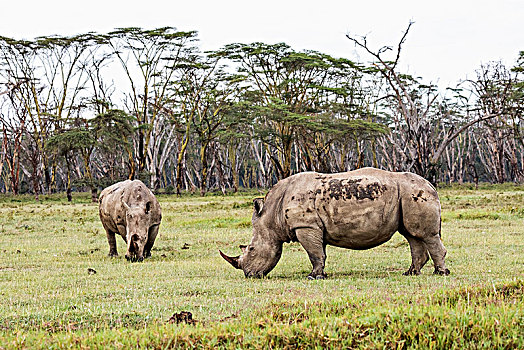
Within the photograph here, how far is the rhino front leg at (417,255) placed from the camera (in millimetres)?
9938

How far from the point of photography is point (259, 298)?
7660 millimetres

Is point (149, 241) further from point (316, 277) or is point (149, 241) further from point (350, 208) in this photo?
point (350, 208)

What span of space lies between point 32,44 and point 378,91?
96.2 feet

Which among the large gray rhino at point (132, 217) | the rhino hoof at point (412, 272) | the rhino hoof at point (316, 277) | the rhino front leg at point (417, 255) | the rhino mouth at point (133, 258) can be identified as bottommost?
the rhino hoof at point (412, 272)

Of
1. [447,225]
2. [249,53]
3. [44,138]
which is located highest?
[249,53]

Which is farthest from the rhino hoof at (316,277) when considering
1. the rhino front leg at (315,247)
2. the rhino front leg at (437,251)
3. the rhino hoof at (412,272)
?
the rhino front leg at (437,251)

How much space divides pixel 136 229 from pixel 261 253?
156 inches

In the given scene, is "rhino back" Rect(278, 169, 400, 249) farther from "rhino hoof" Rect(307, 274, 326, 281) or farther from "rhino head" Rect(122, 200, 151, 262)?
"rhino head" Rect(122, 200, 151, 262)

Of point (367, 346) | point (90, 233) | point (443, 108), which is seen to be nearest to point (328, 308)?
point (367, 346)

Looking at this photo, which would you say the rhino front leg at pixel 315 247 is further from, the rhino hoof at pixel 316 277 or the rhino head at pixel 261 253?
the rhino head at pixel 261 253

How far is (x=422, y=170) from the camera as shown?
118 ft

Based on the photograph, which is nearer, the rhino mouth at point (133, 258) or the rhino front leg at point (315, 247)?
the rhino front leg at point (315, 247)

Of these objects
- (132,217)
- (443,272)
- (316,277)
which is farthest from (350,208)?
(132,217)

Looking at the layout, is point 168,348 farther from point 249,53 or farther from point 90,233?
point 249,53
